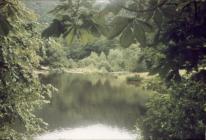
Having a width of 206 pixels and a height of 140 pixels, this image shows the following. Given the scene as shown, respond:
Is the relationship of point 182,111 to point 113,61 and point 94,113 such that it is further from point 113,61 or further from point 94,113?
point 113,61

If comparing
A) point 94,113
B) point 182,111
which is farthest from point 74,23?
point 94,113

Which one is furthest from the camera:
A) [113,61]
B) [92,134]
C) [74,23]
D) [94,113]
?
[113,61]

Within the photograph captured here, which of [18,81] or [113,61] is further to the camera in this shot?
[113,61]

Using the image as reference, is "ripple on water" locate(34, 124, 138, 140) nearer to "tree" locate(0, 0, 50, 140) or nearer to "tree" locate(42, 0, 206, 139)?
"tree" locate(0, 0, 50, 140)

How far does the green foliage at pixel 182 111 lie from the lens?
15.4 meters

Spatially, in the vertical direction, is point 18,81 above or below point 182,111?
above

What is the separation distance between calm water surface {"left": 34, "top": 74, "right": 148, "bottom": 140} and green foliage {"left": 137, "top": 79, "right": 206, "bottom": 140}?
21.7ft

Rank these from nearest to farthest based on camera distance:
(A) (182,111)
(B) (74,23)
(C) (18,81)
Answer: (B) (74,23) < (C) (18,81) < (A) (182,111)

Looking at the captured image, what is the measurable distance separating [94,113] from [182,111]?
72.0 ft

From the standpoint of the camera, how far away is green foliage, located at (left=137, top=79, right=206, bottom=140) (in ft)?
50.4

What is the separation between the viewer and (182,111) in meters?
15.9

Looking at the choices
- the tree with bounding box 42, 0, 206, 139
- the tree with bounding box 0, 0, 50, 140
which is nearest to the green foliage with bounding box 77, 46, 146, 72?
the tree with bounding box 0, 0, 50, 140

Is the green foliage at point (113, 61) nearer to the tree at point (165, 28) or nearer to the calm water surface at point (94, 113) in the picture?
the calm water surface at point (94, 113)

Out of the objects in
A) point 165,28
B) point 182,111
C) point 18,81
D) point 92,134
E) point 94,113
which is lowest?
point 92,134
